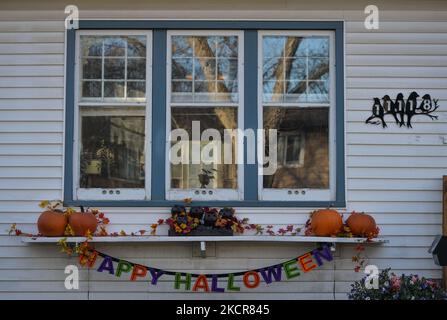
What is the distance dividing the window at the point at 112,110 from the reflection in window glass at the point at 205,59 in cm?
33

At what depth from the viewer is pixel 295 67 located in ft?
23.4

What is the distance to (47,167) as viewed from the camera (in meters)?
6.93

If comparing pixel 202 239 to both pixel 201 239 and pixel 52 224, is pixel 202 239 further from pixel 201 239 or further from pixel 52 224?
pixel 52 224

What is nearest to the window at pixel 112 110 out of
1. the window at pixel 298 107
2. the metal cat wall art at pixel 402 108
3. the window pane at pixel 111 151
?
the window pane at pixel 111 151

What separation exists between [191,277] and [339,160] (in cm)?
196

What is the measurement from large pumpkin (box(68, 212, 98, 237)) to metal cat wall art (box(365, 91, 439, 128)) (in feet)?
9.94

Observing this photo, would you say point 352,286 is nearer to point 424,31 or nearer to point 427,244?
point 427,244

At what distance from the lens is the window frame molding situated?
6.93 metres

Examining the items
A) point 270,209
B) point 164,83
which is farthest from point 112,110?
point 270,209

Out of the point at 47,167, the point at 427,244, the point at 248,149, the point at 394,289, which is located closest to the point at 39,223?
the point at 47,167

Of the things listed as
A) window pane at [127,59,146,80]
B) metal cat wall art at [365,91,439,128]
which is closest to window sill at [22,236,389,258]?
metal cat wall art at [365,91,439,128]

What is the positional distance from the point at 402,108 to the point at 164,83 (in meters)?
2.51

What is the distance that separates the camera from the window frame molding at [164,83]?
273 inches

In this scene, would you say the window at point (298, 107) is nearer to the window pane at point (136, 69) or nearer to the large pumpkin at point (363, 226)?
the large pumpkin at point (363, 226)
